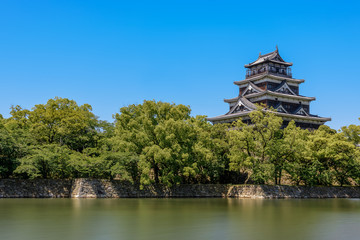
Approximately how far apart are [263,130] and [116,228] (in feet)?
70.3

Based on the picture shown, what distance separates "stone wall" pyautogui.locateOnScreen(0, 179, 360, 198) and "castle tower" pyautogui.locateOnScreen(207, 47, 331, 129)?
15253 millimetres

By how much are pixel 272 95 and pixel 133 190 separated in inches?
965

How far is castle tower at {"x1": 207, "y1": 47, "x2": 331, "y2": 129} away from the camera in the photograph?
4650 cm

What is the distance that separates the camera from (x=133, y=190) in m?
28.6

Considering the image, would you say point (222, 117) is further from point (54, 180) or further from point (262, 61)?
point (54, 180)

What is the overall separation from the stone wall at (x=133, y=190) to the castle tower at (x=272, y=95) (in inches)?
601

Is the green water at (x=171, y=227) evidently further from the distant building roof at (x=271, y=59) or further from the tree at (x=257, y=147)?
the distant building roof at (x=271, y=59)

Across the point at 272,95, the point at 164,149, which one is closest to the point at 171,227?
the point at 164,149

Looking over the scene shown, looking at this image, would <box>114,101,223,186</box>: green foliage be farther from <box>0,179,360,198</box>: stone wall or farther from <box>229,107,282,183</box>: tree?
<box>229,107,282,183</box>: tree

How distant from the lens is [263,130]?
31.1m

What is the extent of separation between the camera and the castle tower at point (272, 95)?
4650cm

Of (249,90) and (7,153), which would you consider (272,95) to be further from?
(7,153)

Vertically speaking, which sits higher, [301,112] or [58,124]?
[301,112]

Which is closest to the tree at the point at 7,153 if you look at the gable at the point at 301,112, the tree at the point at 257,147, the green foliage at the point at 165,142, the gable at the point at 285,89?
the green foliage at the point at 165,142
